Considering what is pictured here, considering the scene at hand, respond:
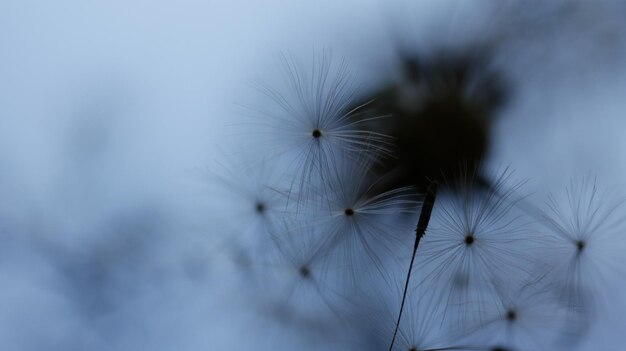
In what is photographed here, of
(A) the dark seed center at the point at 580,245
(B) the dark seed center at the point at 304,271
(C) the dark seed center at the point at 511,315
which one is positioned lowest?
(B) the dark seed center at the point at 304,271

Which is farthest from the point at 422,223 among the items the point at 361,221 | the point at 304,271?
the point at 304,271

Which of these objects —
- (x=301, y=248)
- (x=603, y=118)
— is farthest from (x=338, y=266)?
(x=603, y=118)

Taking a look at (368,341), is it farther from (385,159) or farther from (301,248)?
(385,159)

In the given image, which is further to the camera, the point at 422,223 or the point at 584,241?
the point at 584,241

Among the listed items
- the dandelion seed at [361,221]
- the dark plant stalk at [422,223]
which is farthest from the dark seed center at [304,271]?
the dark plant stalk at [422,223]

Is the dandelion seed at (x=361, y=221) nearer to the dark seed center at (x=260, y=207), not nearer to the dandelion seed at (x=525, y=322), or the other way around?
the dark seed center at (x=260, y=207)

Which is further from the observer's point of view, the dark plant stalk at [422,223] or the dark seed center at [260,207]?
the dark seed center at [260,207]

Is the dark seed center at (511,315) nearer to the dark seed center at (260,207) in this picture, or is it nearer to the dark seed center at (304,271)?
the dark seed center at (304,271)

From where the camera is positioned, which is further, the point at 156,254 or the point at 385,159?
the point at 156,254

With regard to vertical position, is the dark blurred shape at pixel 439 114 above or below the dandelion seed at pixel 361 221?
above

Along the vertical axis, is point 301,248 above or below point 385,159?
below

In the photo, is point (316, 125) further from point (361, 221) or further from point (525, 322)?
point (525, 322)
